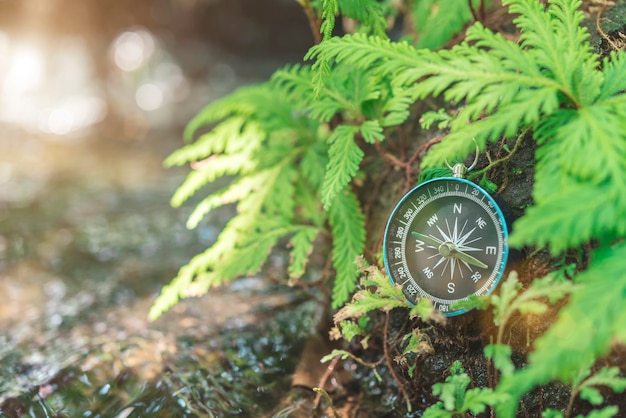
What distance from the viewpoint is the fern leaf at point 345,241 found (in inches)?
106

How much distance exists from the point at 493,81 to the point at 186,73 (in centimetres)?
901

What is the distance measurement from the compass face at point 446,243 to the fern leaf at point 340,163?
0.27 m

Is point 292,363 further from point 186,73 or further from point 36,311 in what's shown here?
point 186,73

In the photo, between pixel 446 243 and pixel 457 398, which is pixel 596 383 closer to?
pixel 457 398

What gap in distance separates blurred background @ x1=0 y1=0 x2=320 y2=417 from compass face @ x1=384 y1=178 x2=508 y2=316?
1.05 metres

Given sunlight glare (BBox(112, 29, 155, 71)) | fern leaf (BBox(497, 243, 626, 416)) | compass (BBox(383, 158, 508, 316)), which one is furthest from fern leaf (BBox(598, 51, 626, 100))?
sunlight glare (BBox(112, 29, 155, 71))

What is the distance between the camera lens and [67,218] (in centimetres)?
523

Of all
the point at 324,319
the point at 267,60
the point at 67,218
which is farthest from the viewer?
the point at 267,60

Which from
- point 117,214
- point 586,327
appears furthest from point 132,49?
point 586,327

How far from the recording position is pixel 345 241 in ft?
9.28

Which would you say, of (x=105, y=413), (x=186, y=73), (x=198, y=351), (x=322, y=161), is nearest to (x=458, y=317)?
(x=322, y=161)

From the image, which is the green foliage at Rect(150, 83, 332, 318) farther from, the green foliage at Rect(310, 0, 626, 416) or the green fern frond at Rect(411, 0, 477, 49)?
the green foliage at Rect(310, 0, 626, 416)

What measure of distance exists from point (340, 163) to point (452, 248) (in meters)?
0.62

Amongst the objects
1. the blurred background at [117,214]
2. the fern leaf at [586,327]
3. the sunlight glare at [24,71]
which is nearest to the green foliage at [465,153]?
the fern leaf at [586,327]
